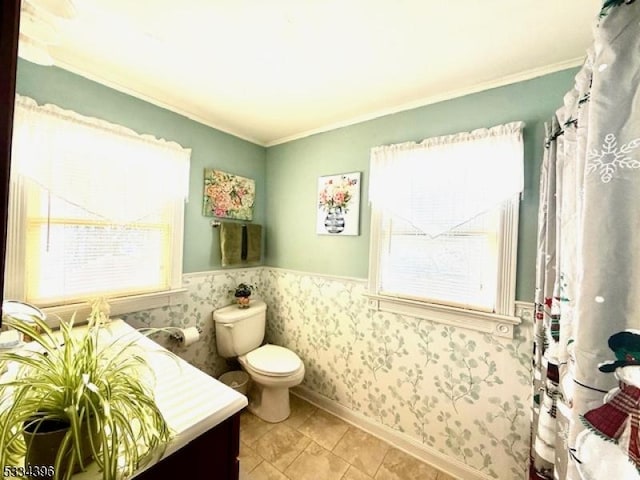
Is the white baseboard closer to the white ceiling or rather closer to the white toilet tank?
the white toilet tank

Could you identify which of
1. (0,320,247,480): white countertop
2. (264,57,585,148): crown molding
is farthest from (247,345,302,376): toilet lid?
(264,57,585,148): crown molding

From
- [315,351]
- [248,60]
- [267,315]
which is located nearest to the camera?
[248,60]

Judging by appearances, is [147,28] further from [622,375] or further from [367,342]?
[367,342]

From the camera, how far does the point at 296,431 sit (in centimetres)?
181

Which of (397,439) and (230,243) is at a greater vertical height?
(230,243)

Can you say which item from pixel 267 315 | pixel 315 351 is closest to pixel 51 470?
pixel 315 351

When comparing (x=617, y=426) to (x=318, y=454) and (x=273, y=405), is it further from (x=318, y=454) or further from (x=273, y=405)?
(x=273, y=405)

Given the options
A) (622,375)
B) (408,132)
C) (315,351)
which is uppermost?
(408,132)

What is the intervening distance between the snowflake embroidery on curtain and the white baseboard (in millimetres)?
1727

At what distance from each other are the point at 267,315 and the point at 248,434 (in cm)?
92

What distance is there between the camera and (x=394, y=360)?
1727 millimetres

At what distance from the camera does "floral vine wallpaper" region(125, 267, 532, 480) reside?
138 centimetres

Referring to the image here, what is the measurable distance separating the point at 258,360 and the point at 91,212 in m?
1.44

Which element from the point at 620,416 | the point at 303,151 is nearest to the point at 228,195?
the point at 303,151
